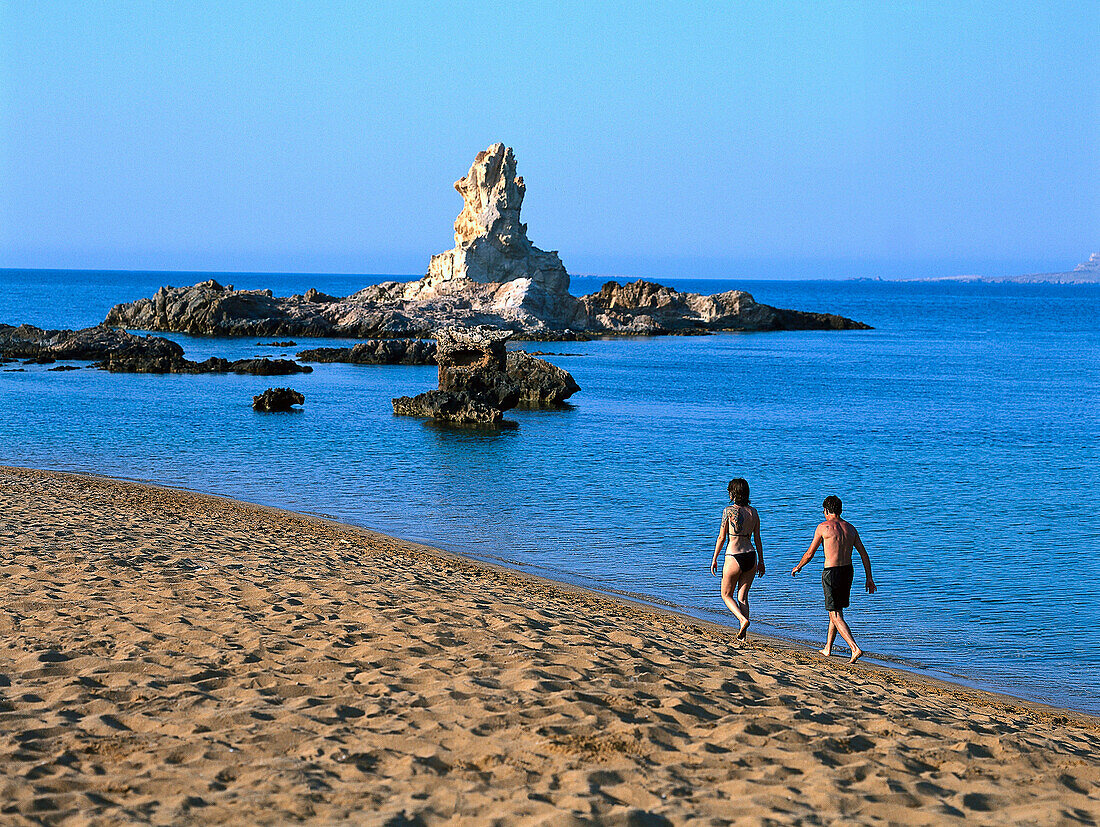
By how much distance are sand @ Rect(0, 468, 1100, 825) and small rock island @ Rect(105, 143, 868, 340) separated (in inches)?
2545

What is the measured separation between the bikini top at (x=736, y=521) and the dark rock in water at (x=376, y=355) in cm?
4722

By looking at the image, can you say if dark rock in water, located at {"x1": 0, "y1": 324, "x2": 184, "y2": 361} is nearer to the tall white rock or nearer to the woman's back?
the tall white rock

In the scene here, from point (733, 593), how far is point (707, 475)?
12812 mm

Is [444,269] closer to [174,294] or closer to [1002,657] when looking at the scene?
[174,294]

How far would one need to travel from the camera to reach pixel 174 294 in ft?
264

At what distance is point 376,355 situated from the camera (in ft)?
187

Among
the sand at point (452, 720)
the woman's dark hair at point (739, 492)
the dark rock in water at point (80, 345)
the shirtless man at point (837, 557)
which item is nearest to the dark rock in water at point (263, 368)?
the dark rock in water at point (80, 345)

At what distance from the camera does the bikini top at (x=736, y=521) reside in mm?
9898

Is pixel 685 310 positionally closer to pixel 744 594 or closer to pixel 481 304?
pixel 481 304

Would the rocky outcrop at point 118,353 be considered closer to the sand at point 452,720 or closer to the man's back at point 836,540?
the sand at point 452,720

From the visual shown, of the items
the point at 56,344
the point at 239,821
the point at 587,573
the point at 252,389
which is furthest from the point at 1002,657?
the point at 56,344

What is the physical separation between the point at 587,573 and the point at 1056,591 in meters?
6.45

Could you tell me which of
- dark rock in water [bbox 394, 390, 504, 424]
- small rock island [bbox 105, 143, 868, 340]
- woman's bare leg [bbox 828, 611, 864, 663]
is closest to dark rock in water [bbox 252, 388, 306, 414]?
dark rock in water [bbox 394, 390, 504, 424]

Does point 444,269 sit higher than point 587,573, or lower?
higher
